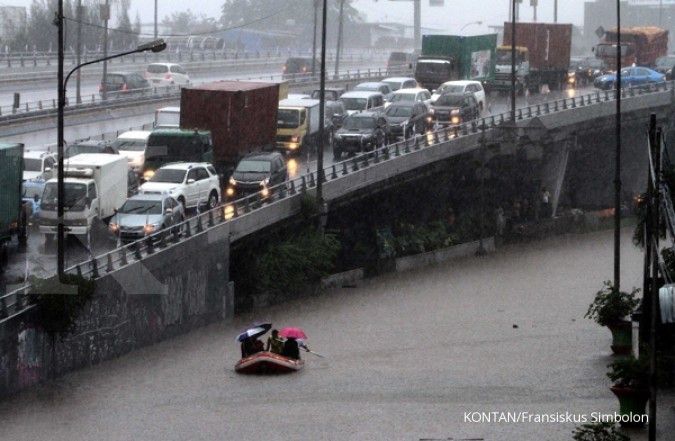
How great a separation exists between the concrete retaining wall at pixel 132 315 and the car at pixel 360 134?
12.9 meters

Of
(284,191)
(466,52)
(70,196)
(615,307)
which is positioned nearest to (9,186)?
(70,196)

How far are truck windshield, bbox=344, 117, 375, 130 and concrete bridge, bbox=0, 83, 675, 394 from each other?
1.44 meters

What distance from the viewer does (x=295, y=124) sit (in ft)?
173

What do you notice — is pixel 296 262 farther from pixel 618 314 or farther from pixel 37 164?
pixel 618 314

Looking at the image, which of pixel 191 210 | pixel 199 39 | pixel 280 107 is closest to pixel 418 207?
pixel 280 107

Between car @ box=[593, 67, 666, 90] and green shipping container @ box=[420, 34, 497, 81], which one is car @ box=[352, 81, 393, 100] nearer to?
green shipping container @ box=[420, 34, 497, 81]

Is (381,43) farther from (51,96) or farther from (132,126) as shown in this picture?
(132,126)

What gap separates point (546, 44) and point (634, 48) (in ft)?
27.8

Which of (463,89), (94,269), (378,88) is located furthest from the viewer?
(378,88)

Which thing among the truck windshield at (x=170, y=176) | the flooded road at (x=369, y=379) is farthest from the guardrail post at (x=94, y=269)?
the truck windshield at (x=170, y=176)

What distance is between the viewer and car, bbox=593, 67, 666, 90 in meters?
71.6

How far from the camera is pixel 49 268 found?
32969 mm

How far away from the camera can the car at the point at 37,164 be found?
1650 inches

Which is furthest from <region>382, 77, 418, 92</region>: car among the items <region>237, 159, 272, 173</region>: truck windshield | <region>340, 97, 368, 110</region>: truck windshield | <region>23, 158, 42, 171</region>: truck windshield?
<region>23, 158, 42, 171</region>: truck windshield
